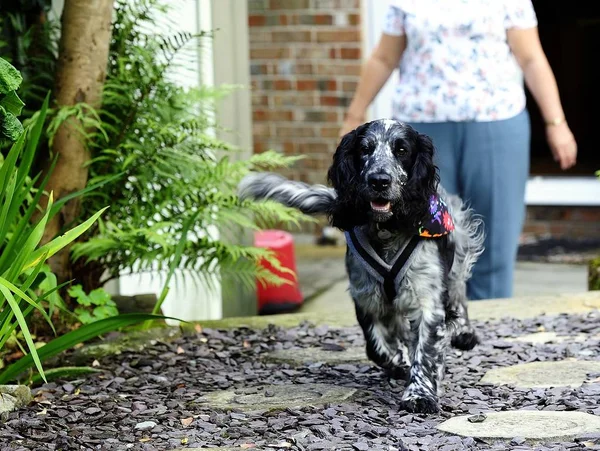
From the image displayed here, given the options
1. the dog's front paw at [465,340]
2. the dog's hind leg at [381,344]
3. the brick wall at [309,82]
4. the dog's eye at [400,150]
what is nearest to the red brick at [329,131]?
the brick wall at [309,82]

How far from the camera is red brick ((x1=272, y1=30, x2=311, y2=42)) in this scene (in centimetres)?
906

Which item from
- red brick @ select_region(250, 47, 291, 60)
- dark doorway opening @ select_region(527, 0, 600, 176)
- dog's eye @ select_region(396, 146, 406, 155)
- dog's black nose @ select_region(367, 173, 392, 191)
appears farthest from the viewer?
dark doorway opening @ select_region(527, 0, 600, 176)

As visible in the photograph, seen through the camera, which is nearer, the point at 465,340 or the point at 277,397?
the point at 277,397

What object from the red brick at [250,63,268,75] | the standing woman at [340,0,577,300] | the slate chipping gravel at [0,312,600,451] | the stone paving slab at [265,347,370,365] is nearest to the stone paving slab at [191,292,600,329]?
the slate chipping gravel at [0,312,600,451]

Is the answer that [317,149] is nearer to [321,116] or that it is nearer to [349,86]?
[321,116]

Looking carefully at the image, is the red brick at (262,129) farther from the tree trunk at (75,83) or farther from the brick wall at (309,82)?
the tree trunk at (75,83)

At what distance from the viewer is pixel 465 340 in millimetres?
4773

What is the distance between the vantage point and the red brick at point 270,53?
30.1ft

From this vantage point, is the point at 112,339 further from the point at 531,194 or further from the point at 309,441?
the point at 531,194

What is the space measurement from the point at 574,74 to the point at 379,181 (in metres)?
7.00

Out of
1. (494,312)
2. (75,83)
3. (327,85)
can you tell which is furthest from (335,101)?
(75,83)

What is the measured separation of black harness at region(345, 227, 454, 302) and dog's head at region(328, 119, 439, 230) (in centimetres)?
7

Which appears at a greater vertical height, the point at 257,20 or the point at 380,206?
the point at 257,20

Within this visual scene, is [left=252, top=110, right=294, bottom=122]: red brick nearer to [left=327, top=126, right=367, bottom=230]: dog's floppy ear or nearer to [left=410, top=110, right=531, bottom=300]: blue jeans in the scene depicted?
[left=410, top=110, right=531, bottom=300]: blue jeans
